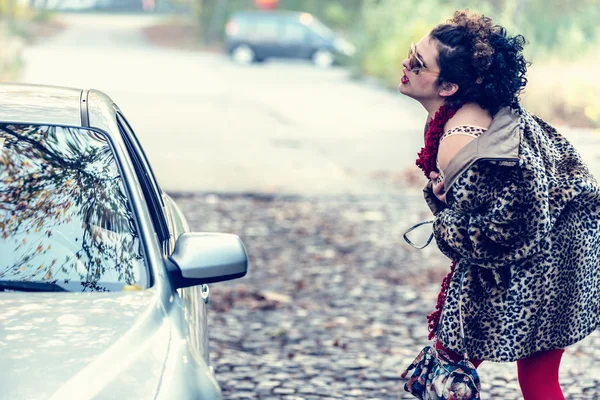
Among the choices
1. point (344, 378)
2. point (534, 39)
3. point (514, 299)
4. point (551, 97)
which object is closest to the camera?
point (514, 299)

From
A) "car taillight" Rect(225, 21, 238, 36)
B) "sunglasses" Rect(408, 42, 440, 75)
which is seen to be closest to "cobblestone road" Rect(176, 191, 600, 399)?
"sunglasses" Rect(408, 42, 440, 75)

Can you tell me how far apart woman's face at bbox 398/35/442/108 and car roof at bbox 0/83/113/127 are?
44.7 inches

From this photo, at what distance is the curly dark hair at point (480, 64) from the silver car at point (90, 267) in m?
0.94

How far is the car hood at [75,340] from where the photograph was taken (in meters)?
2.70

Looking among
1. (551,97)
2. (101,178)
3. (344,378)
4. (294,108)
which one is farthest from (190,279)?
(294,108)

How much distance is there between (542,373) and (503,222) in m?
0.64

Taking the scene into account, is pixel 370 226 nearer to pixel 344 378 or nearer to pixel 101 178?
pixel 344 378

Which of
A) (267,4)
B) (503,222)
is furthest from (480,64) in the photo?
(267,4)

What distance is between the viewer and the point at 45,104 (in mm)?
3900

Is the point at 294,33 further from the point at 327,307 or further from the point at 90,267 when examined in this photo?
the point at 90,267

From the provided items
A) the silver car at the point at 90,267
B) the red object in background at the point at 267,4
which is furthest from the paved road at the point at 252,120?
the red object in background at the point at 267,4

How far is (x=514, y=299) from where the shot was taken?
362cm

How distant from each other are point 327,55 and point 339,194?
951 inches

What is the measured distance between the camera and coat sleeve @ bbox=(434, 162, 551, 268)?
139 inches
